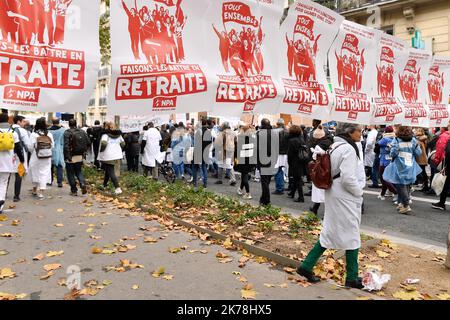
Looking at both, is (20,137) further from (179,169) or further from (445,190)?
(445,190)

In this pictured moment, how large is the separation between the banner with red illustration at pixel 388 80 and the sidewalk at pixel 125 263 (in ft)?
12.1

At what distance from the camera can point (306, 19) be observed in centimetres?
536

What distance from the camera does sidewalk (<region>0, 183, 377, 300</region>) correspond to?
164 inches

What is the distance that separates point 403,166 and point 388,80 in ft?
7.47

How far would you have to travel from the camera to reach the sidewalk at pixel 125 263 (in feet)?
13.7

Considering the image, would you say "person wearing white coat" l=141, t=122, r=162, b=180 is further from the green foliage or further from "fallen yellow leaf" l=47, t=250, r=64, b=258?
"fallen yellow leaf" l=47, t=250, r=64, b=258

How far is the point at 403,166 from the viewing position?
8.54 metres

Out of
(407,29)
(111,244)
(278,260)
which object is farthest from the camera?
(407,29)

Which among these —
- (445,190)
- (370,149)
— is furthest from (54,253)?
(370,149)

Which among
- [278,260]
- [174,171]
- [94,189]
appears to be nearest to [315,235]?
[278,260]

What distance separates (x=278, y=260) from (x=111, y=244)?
2489 mm

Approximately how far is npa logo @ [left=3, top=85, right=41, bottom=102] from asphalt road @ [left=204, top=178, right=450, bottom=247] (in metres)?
5.95

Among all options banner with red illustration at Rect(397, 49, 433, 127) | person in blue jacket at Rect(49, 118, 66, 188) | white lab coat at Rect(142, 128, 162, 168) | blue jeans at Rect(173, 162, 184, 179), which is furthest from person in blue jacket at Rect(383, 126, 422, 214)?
person in blue jacket at Rect(49, 118, 66, 188)

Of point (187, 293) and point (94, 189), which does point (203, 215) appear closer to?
point (187, 293)
